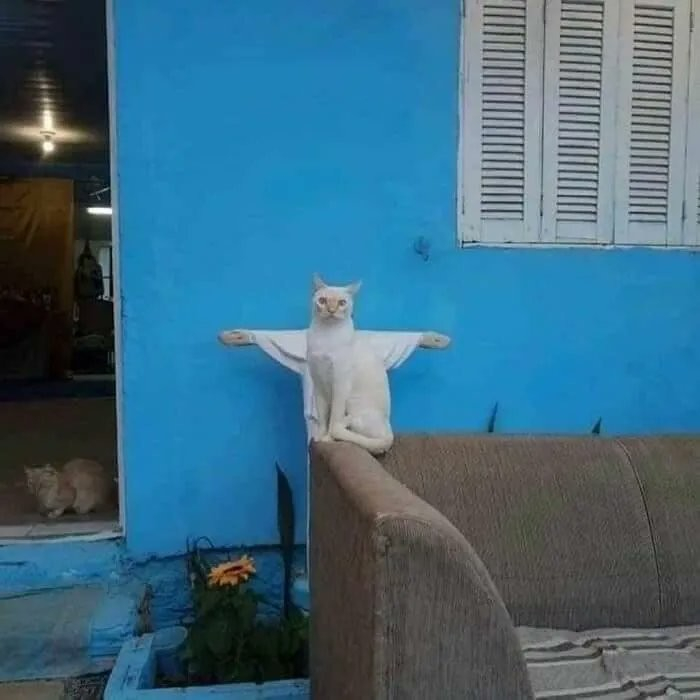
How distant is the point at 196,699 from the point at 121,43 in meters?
1.86

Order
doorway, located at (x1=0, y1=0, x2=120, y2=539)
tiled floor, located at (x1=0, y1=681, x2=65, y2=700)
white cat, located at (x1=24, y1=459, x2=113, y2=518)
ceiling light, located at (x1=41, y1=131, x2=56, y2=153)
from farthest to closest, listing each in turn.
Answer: ceiling light, located at (x1=41, y1=131, x2=56, y2=153), doorway, located at (x1=0, y1=0, x2=120, y2=539), white cat, located at (x1=24, y1=459, x2=113, y2=518), tiled floor, located at (x1=0, y1=681, x2=65, y2=700)

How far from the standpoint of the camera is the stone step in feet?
7.05

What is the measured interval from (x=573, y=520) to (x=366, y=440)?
529 mm

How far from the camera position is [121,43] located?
239 cm

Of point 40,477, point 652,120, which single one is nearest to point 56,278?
point 40,477

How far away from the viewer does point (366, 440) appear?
194 cm

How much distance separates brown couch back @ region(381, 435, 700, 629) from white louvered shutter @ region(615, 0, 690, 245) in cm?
99

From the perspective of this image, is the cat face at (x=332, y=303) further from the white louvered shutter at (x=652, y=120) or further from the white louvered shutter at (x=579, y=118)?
the white louvered shutter at (x=652, y=120)

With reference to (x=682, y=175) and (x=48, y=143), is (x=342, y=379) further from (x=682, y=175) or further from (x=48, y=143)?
(x=48, y=143)

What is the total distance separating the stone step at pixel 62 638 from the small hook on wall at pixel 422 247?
4.53 feet

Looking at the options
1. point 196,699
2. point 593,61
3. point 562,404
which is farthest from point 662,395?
point 196,699

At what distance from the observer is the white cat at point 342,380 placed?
196 cm

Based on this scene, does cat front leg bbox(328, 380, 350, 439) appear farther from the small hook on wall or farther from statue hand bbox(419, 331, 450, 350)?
the small hook on wall

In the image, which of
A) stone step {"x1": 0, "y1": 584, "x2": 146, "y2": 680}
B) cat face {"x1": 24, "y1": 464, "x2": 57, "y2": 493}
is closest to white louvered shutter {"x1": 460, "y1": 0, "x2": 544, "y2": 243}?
stone step {"x1": 0, "y1": 584, "x2": 146, "y2": 680}
